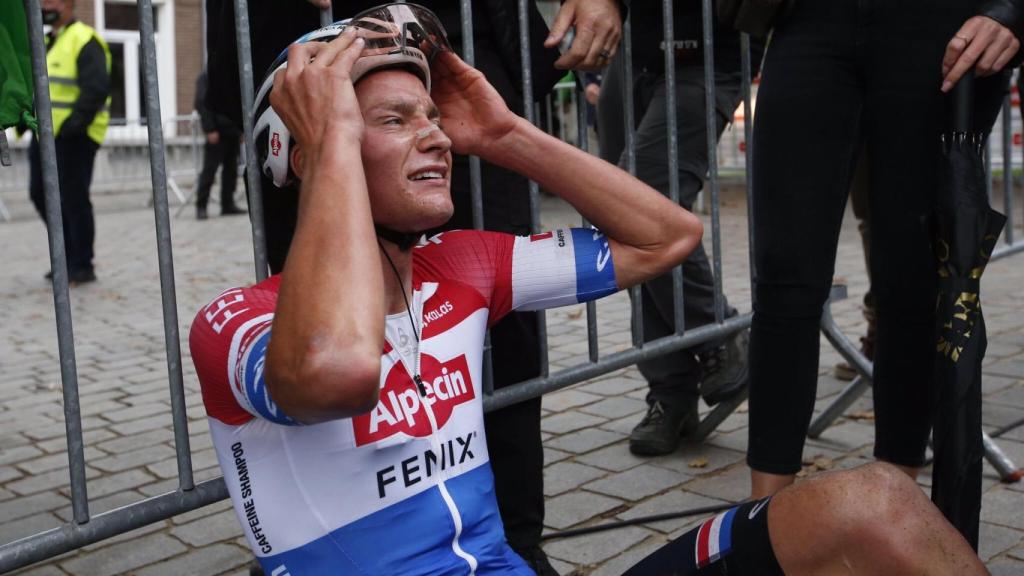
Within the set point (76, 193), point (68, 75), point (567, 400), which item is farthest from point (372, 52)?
point (68, 75)

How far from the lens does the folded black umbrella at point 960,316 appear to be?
263 centimetres

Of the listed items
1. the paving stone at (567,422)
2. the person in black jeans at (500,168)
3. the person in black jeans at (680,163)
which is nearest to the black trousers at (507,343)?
the person in black jeans at (500,168)

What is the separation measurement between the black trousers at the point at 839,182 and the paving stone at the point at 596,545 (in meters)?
0.50

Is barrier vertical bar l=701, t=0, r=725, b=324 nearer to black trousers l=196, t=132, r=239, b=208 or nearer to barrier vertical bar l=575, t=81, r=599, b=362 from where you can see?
barrier vertical bar l=575, t=81, r=599, b=362

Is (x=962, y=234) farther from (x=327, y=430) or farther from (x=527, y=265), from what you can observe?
(x=327, y=430)

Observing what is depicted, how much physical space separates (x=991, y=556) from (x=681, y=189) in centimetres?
159

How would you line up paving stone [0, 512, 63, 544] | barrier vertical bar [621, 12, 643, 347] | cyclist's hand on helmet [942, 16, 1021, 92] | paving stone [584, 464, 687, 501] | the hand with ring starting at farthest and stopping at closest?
paving stone [584, 464, 687, 501] → paving stone [0, 512, 63, 544] → barrier vertical bar [621, 12, 643, 347] → the hand with ring → cyclist's hand on helmet [942, 16, 1021, 92]

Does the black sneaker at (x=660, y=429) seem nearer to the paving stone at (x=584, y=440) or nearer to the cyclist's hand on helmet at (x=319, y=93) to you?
the paving stone at (x=584, y=440)

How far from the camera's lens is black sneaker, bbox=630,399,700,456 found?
14.1 feet

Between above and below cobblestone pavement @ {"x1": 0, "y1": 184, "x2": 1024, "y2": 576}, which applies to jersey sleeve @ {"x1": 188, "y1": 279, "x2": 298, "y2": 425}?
above

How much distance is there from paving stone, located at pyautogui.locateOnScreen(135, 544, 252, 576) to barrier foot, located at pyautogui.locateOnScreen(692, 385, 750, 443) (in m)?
1.76

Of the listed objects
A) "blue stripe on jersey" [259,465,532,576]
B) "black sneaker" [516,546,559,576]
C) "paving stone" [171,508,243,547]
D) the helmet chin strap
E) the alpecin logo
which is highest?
the helmet chin strap

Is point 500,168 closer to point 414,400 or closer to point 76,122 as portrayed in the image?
point 414,400

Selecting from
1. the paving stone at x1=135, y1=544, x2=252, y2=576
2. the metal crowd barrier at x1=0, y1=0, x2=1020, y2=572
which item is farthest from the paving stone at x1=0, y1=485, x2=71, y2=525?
the metal crowd barrier at x1=0, y1=0, x2=1020, y2=572
